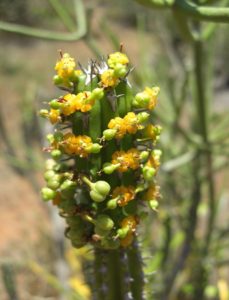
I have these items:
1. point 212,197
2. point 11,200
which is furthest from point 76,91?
point 11,200

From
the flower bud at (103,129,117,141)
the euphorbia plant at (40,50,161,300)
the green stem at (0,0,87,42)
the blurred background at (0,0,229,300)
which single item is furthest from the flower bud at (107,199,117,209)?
the green stem at (0,0,87,42)

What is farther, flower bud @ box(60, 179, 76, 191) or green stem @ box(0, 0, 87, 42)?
green stem @ box(0, 0, 87, 42)

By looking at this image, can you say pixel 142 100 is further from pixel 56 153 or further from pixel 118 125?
pixel 56 153

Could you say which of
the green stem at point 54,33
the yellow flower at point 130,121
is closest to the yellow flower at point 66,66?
the yellow flower at point 130,121

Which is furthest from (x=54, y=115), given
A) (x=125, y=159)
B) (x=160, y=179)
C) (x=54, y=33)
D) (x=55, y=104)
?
(x=160, y=179)

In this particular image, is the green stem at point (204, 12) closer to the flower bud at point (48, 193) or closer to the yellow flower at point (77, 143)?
the yellow flower at point (77, 143)

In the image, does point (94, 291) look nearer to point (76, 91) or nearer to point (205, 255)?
point (76, 91)

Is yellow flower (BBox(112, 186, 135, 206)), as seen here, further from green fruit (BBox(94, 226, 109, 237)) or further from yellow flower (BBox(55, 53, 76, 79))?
yellow flower (BBox(55, 53, 76, 79))
